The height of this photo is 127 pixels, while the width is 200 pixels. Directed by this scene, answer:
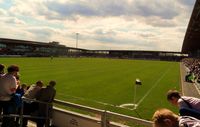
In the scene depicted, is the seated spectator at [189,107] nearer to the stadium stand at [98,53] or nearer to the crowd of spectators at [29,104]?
the stadium stand at [98,53]

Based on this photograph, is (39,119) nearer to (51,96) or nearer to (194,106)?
(51,96)

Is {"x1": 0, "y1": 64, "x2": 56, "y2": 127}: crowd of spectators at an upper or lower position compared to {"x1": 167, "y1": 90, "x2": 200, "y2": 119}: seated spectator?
lower

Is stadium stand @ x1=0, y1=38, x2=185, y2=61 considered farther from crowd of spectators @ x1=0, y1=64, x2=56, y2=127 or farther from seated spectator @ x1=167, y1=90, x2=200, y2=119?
seated spectator @ x1=167, y1=90, x2=200, y2=119

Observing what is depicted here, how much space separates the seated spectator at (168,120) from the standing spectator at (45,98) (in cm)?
564

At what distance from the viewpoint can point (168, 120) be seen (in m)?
3.52

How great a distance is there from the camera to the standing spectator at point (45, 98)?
29.5ft

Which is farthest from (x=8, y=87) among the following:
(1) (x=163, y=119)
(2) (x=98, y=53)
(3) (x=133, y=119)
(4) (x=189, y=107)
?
(2) (x=98, y=53)

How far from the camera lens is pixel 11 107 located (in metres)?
8.16

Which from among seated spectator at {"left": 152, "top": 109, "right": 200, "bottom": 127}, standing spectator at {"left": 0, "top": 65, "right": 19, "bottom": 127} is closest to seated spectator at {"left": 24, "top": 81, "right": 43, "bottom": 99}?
standing spectator at {"left": 0, "top": 65, "right": 19, "bottom": 127}

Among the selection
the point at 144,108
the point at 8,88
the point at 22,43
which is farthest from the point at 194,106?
the point at 22,43

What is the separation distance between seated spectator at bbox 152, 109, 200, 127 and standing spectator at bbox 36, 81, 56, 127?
5637mm

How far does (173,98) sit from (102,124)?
327cm

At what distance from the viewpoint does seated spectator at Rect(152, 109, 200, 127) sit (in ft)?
11.5

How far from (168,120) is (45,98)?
234 inches
